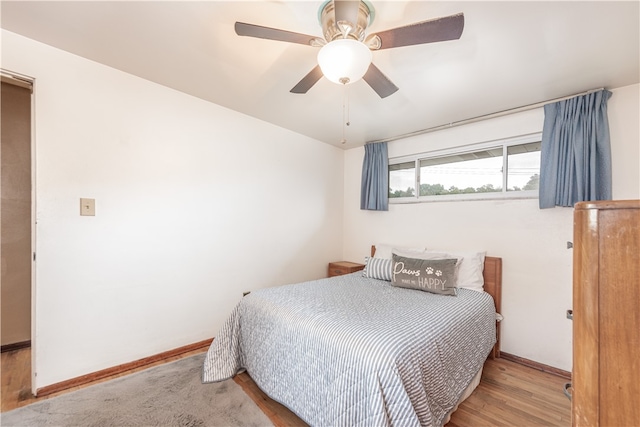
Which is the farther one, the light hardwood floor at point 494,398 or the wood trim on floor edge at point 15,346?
the wood trim on floor edge at point 15,346

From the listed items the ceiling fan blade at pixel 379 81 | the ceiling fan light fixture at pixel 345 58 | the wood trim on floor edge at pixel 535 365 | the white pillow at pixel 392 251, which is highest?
the ceiling fan blade at pixel 379 81

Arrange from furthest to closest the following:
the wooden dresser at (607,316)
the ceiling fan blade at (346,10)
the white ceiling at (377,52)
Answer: the white ceiling at (377,52) < the ceiling fan blade at (346,10) < the wooden dresser at (607,316)

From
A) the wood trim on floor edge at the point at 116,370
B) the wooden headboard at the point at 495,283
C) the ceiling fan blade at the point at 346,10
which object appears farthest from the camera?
the wooden headboard at the point at 495,283

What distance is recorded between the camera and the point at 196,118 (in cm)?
253

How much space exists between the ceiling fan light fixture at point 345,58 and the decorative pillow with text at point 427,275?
181 cm

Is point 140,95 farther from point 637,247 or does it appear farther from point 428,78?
point 637,247

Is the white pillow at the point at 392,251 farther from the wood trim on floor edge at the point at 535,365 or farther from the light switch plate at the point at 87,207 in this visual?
the light switch plate at the point at 87,207

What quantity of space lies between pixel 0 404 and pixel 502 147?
4.42 m

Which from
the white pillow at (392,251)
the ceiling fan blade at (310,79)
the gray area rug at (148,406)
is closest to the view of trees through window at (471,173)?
the white pillow at (392,251)

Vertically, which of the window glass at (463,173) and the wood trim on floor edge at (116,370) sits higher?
Answer: the window glass at (463,173)

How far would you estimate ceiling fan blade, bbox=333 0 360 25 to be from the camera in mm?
1162

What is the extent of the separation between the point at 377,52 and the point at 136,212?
86.6 inches

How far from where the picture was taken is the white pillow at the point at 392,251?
2.92m

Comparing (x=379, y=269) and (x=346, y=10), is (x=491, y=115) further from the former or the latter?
(x=346, y=10)
